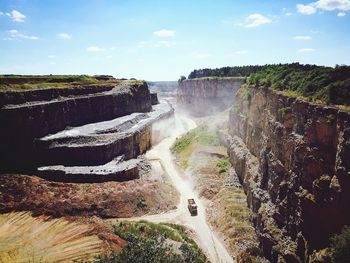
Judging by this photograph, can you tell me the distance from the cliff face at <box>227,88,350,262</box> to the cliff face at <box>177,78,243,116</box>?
6136cm

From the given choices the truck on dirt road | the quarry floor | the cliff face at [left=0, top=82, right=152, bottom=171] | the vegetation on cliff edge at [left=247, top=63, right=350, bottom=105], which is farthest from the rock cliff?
the vegetation on cliff edge at [left=247, top=63, right=350, bottom=105]

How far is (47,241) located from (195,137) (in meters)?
38.7

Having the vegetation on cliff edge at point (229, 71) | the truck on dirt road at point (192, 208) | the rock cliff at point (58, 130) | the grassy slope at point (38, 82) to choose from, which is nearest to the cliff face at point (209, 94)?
the vegetation on cliff edge at point (229, 71)

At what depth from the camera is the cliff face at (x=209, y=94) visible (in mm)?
97875

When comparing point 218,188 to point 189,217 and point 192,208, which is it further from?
point 189,217

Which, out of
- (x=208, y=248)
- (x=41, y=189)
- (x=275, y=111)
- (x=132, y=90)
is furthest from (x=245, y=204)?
(x=132, y=90)

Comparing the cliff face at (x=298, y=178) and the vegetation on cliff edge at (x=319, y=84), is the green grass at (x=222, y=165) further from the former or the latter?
the vegetation on cliff edge at (x=319, y=84)

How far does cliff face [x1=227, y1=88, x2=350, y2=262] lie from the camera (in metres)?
20.0

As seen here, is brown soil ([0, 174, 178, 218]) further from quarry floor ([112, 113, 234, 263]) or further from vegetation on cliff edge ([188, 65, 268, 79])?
vegetation on cliff edge ([188, 65, 268, 79])

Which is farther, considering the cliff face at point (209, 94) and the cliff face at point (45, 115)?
the cliff face at point (209, 94)

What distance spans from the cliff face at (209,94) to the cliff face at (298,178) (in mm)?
61365

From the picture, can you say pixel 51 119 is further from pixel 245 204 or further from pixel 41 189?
pixel 245 204

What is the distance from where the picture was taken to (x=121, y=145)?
49.4 meters

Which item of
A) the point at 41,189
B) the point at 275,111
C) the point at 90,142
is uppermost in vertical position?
the point at 275,111
